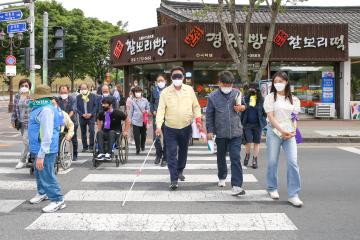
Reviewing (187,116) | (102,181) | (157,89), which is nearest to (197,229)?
(187,116)

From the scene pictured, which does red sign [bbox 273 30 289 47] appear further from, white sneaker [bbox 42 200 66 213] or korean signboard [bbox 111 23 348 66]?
white sneaker [bbox 42 200 66 213]

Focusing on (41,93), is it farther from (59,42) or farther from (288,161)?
(59,42)

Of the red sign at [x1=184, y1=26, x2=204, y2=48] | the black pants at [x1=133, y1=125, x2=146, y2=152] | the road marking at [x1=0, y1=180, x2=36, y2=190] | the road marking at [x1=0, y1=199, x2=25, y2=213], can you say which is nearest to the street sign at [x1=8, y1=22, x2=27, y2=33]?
the red sign at [x1=184, y1=26, x2=204, y2=48]

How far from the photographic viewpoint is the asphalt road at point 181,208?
547cm

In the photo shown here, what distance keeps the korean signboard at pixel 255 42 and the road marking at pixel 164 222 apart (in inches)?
668

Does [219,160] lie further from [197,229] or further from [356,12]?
[356,12]

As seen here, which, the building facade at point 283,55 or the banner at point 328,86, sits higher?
the building facade at point 283,55

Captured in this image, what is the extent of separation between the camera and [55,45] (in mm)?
17156

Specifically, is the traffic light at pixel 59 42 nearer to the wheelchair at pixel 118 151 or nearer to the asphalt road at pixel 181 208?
the wheelchair at pixel 118 151

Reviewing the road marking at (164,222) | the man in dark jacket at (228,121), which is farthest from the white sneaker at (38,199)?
the man in dark jacket at (228,121)

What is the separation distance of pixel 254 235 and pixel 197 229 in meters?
0.64

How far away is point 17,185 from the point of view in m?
8.17

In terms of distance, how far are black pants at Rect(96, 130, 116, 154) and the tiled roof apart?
16.7 meters

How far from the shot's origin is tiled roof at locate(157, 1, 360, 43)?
26941 millimetres
